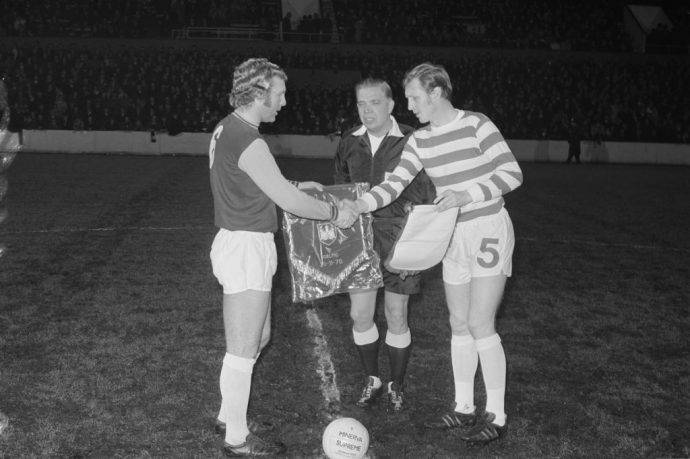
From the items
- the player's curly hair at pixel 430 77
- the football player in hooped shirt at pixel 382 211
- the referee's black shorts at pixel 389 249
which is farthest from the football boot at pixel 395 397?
the player's curly hair at pixel 430 77

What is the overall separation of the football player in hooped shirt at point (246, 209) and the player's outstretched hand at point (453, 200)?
0.62 metres

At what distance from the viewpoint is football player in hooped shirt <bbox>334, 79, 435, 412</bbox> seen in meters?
4.55

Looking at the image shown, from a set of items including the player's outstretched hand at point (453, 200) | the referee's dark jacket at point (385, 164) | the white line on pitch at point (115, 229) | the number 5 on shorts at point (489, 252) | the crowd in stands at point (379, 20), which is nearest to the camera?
the player's outstretched hand at point (453, 200)

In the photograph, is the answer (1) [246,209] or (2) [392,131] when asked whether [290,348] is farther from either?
(1) [246,209]

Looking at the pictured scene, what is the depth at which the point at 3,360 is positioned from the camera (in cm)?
556

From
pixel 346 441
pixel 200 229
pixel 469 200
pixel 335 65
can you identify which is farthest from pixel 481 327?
pixel 335 65

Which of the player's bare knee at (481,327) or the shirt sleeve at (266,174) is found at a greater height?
the shirt sleeve at (266,174)

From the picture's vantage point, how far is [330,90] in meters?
28.4

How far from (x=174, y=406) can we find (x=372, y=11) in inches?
1273

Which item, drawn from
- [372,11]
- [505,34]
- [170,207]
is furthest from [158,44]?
[170,207]

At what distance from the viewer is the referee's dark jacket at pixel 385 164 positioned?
4668 mm

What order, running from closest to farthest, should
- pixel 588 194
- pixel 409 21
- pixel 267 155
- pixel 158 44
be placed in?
pixel 267 155 < pixel 588 194 < pixel 158 44 < pixel 409 21

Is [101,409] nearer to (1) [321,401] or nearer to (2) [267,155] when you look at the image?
(1) [321,401]

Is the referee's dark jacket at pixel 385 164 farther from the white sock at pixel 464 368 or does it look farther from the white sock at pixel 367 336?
the white sock at pixel 464 368
